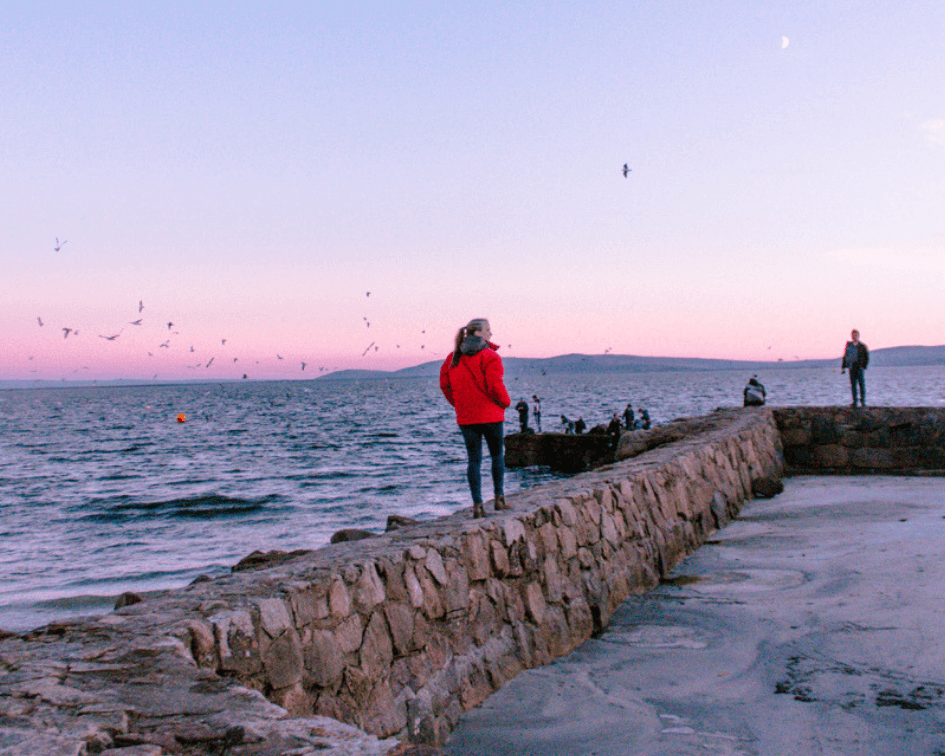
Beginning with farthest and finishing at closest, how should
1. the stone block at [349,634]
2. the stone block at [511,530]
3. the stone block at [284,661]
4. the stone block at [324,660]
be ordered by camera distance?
1. the stone block at [511,530]
2. the stone block at [349,634]
3. the stone block at [324,660]
4. the stone block at [284,661]

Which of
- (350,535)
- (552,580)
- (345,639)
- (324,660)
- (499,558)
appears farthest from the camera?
(350,535)

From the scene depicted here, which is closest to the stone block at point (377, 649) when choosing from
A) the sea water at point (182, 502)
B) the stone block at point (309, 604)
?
the stone block at point (309, 604)

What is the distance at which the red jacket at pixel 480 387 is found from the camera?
546 cm

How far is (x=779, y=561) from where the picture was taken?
23.9 feet

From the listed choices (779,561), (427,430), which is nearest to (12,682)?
(779,561)

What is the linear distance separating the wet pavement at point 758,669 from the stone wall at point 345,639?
11.3 inches

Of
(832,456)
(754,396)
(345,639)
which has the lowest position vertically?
(832,456)

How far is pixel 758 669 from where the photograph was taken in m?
4.77

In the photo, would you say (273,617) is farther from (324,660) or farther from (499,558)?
(499,558)

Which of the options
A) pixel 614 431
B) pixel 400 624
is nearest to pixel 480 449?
pixel 400 624

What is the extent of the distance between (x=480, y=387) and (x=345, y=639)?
7.89ft

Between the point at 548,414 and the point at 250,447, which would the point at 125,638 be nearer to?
the point at 250,447

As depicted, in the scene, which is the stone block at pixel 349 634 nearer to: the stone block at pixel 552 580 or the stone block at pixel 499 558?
the stone block at pixel 499 558

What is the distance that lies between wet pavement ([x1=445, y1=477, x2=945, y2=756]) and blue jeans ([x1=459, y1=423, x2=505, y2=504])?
1.35m
